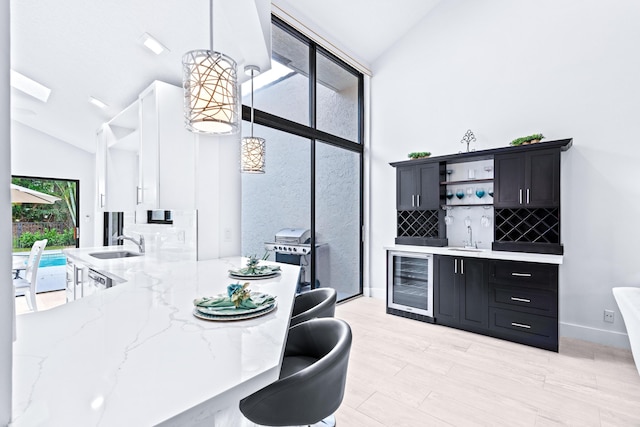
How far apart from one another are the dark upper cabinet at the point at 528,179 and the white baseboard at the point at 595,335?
1355 millimetres

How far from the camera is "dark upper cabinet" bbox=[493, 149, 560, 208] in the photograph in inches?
122

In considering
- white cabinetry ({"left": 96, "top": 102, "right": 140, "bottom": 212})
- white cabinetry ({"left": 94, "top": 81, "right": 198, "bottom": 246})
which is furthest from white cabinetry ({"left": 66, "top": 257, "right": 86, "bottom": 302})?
white cabinetry ({"left": 94, "top": 81, "right": 198, "bottom": 246})

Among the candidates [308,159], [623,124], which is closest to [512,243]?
[623,124]

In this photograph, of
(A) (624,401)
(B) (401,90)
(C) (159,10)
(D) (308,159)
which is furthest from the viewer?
(B) (401,90)

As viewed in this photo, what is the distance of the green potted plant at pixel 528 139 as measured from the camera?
3229 mm

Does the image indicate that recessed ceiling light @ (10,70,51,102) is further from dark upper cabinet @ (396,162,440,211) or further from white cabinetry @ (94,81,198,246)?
dark upper cabinet @ (396,162,440,211)

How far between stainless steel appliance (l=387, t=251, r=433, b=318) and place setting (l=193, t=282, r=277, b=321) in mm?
2883

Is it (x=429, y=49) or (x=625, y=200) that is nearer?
(x=625, y=200)

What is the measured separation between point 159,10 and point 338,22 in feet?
8.85

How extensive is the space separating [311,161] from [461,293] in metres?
2.41

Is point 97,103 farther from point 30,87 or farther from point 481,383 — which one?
point 481,383

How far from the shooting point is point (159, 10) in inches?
74.6

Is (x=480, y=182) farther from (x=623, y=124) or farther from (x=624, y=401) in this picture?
(x=624, y=401)

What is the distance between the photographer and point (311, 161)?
4.10 m
